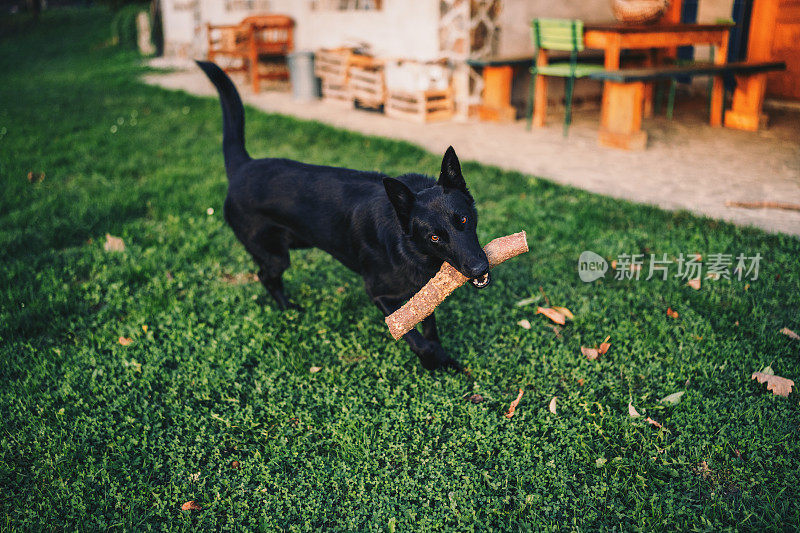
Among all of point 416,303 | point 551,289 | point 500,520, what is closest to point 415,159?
A: point 551,289

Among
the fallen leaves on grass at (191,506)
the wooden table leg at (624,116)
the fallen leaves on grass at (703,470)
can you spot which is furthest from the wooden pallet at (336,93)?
the fallen leaves on grass at (703,470)

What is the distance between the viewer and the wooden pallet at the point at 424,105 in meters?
8.41

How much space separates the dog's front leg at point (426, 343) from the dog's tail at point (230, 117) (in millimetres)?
1252

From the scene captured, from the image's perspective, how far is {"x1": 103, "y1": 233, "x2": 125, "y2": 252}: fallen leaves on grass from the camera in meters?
4.33

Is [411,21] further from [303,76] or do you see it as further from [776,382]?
[776,382]

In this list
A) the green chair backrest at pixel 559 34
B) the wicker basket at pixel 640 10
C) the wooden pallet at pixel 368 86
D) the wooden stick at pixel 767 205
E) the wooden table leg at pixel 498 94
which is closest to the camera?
the wooden stick at pixel 767 205

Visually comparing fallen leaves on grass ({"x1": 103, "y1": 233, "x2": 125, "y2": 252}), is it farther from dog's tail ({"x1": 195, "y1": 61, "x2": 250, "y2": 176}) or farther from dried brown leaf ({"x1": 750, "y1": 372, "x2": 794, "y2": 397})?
dried brown leaf ({"x1": 750, "y1": 372, "x2": 794, "y2": 397})

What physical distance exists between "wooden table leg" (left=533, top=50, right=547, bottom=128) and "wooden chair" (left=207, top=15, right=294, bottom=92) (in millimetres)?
6054

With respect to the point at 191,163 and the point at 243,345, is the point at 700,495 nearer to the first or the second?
the point at 243,345

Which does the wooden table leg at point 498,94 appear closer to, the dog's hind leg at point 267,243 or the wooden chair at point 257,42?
the wooden chair at point 257,42

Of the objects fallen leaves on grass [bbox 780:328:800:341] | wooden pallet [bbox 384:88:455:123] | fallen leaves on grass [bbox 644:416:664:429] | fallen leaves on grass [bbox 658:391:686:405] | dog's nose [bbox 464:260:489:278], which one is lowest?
fallen leaves on grass [bbox 644:416:664:429]

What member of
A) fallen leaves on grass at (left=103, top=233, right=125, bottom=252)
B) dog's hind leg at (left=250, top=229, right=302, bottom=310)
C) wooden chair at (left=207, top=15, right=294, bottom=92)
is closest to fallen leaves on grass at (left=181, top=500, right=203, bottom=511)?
dog's hind leg at (left=250, top=229, right=302, bottom=310)

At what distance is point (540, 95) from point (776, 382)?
577 cm

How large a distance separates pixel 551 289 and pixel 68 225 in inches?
150
